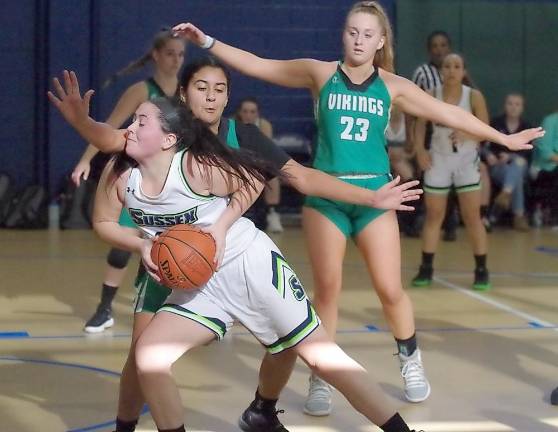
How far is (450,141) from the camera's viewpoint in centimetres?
881

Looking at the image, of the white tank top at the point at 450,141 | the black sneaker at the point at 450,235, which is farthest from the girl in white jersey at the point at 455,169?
the black sneaker at the point at 450,235

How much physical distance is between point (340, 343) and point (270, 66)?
2.11 meters

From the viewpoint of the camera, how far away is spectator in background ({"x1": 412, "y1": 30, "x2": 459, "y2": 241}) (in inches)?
389

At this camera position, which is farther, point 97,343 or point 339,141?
point 97,343

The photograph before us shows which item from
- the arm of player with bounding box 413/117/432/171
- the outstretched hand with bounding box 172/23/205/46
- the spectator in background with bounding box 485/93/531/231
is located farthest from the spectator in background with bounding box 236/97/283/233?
the outstretched hand with bounding box 172/23/205/46

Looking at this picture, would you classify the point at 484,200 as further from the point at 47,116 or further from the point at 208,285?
the point at 208,285

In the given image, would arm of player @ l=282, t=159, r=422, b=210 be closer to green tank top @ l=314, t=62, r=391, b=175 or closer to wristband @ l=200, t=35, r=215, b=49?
green tank top @ l=314, t=62, r=391, b=175

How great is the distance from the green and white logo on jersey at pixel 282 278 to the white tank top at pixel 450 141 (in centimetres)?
475

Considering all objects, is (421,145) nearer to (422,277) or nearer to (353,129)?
(422,277)

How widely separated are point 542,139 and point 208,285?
2.48 meters

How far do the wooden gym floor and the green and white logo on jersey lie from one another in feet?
3.52

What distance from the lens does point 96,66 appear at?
44.0 ft

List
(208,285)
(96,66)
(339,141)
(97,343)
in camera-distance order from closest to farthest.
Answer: (208,285) < (339,141) < (97,343) < (96,66)

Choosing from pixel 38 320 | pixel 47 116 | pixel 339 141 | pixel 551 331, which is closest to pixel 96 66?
pixel 47 116
